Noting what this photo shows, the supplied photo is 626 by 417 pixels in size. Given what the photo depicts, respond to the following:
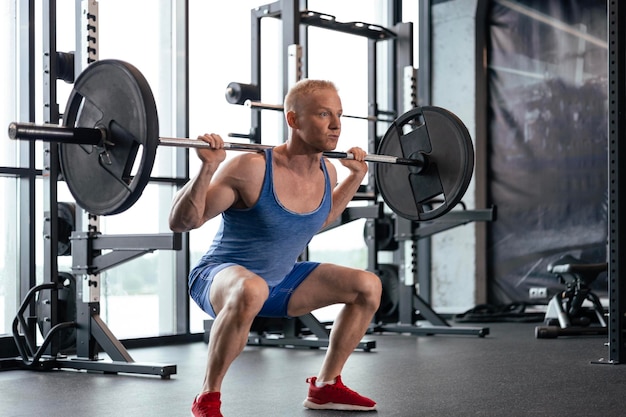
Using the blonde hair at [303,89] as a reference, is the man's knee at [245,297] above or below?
below

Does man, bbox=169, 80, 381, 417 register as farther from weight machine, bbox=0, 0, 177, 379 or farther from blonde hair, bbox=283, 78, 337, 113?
weight machine, bbox=0, 0, 177, 379

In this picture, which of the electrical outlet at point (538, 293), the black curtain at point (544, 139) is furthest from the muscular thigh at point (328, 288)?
the black curtain at point (544, 139)

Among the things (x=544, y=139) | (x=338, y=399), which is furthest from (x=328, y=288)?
(x=544, y=139)

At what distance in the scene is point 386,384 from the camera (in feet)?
12.3

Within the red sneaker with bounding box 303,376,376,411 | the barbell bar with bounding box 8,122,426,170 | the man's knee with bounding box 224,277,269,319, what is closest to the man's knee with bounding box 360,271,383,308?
the red sneaker with bounding box 303,376,376,411

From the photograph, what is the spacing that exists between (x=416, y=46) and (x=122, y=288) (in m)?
3.58

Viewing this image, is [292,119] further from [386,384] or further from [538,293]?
[538,293]

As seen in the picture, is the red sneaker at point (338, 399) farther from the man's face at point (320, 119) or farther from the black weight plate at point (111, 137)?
the black weight plate at point (111, 137)

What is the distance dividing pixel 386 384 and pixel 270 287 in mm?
971

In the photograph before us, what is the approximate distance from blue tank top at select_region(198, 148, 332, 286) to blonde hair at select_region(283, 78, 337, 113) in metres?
0.18

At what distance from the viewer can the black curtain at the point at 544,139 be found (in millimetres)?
7109

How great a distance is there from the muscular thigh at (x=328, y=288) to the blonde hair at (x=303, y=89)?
0.58m

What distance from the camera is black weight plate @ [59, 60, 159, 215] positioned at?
2.66 metres

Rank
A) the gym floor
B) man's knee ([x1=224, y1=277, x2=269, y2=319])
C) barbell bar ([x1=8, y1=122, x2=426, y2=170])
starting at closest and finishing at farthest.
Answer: barbell bar ([x1=8, y1=122, x2=426, y2=170])
man's knee ([x1=224, y1=277, x2=269, y2=319])
the gym floor
